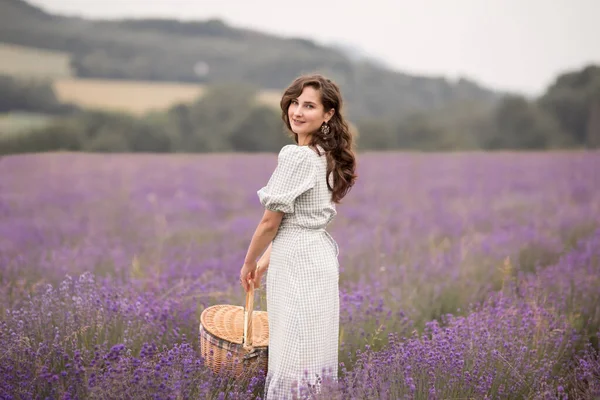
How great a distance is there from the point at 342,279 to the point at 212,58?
15406mm

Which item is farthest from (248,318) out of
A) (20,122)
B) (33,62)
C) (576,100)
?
(576,100)

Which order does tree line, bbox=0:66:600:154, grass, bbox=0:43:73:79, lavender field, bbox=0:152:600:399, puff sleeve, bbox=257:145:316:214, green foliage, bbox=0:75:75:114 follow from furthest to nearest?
tree line, bbox=0:66:600:154 < grass, bbox=0:43:73:79 < green foliage, bbox=0:75:75:114 < lavender field, bbox=0:152:600:399 < puff sleeve, bbox=257:145:316:214

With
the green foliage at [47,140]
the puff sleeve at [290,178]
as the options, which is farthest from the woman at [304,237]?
the green foliage at [47,140]

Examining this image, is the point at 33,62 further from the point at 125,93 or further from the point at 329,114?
the point at 329,114

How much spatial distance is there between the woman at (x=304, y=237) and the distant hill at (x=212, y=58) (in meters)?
5.34

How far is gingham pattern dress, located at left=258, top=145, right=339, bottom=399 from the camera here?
2498 mm

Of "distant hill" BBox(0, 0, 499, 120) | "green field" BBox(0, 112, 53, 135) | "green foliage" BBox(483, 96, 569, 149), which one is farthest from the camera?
"green foliage" BBox(483, 96, 569, 149)

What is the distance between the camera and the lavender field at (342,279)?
2590 mm

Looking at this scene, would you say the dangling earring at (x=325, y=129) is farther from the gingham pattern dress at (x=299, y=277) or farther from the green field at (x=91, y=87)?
the green field at (x=91, y=87)

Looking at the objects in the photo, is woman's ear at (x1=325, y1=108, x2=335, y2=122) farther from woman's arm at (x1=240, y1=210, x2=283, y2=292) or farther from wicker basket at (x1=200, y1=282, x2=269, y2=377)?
wicker basket at (x1=200, y1=282, x2=269, y2=377)

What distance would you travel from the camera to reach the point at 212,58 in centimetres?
1869

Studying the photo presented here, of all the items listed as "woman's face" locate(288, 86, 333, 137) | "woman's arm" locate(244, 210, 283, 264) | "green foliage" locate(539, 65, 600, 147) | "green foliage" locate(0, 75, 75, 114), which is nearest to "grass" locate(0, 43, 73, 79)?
"green foliage" locate(0, 75, 75, 114)

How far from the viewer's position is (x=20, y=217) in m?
6.02

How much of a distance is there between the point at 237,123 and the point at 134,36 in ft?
20.9
